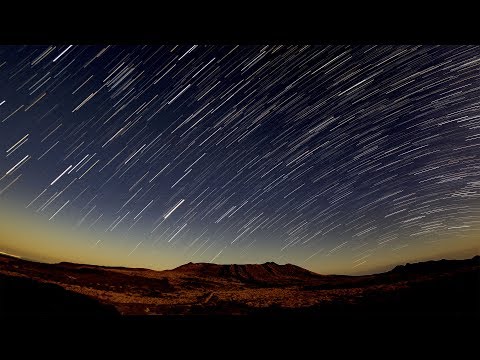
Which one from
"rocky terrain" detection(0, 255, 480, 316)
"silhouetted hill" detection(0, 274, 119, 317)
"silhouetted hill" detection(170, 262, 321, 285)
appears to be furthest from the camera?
"silhouetted hill" detection(170, 262, 321, 285)

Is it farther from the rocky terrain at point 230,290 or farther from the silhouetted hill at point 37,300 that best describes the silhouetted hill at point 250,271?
the silhouetted hill at point 37,300

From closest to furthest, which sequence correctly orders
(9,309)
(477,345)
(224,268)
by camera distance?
(477,345), (9,309), (224,268)

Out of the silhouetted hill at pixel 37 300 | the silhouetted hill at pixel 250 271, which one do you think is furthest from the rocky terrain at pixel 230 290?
the silhouetted hill at pixel 250 271

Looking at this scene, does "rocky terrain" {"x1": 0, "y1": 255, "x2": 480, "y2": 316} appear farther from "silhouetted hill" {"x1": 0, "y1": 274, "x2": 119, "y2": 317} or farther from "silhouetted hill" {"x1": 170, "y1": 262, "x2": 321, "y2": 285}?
"silhouetted hill" {"x1": 170, "y1": 262, "x2": 321, "y2": 285}

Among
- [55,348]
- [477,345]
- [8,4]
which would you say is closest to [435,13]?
[477,345]

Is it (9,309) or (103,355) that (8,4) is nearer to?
(103,355)

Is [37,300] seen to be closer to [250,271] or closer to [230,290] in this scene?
[230,290]

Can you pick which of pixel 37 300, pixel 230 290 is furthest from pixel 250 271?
pixel 37 300

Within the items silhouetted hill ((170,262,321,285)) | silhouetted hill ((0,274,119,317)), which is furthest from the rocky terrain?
silhouetted hill ((170,262,321,285))
